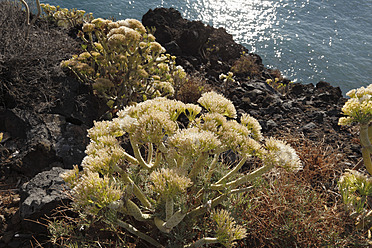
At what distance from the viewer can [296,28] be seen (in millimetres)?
12844

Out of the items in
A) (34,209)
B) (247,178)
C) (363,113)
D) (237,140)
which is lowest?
(34,209)

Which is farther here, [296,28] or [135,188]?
[296,28]

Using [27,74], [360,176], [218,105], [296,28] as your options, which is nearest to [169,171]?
[218,105]

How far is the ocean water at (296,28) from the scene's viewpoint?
9.37 m

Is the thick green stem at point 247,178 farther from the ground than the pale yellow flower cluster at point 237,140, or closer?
closer

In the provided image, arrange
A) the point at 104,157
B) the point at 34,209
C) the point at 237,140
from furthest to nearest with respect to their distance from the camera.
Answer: the point at 34,209, the point at 237,140, the point at 104,157

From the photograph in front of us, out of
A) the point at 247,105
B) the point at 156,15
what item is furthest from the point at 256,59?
the point at 247,105

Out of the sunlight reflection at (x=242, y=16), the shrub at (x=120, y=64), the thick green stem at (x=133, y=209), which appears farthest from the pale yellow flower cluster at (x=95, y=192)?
the sunlight reflection at (x=242, y=16)

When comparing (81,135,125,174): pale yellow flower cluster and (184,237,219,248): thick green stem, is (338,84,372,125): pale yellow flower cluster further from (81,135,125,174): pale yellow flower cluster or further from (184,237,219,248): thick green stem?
(81,135,125,174): pale yellow flower cluster

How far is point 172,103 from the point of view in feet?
5.02

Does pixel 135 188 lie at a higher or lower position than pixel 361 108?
lower

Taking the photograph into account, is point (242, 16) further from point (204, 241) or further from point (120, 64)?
point (204, 241)

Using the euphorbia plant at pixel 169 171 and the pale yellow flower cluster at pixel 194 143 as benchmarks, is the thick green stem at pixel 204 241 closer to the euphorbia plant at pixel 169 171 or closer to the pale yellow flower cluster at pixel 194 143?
the euphorbia plant at pixel 169 171

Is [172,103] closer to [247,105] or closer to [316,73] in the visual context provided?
[247,105]
